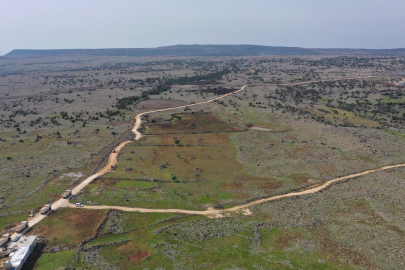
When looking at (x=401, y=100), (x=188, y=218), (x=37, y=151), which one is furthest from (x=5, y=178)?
(x=401, y=100)

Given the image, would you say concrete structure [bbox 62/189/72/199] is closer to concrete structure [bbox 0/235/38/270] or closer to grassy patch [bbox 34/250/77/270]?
concrete structure [bbox 0/235/38/270]

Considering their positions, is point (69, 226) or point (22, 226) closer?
point (22, 226)

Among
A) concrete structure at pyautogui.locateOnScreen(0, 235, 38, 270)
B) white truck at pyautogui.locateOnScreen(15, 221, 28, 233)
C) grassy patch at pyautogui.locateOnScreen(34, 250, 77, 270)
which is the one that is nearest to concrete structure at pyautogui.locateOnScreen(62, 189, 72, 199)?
white truck at pyautogui.locateOnScreen(15, 221, 28, 233)

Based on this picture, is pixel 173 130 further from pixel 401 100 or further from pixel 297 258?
pixel 401 100

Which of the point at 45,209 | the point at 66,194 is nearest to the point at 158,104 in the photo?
the point at 66,194

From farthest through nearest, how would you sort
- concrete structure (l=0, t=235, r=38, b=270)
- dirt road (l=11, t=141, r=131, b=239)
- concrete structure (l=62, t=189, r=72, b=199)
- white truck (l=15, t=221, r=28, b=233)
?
concrete structure (l=62, t=189, r=72, b=199) → dirt road (l=11, t=141, r=131, b=239) → white truck (l=15, t=221, r=28, b=233) → concrete structure (l=0, t=235, r=38, b=270)

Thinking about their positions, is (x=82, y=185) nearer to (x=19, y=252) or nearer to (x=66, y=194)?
(x=66, y=194)

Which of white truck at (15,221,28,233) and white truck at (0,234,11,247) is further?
white truck at (15,221,28,233)

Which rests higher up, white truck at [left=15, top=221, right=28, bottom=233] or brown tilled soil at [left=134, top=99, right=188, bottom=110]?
brown tilled soil at [left=134, top=99, right=188, bottom=110]
